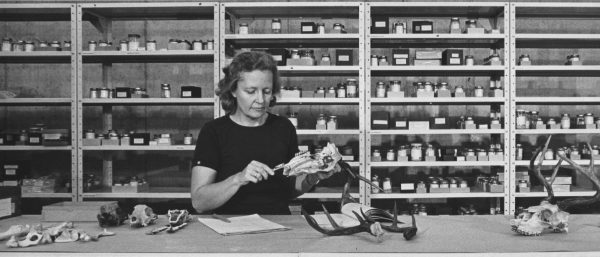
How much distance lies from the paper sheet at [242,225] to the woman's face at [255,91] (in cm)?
48

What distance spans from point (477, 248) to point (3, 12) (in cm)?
422

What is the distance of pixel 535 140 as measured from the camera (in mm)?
4508

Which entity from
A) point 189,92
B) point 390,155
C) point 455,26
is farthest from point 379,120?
point 189,92

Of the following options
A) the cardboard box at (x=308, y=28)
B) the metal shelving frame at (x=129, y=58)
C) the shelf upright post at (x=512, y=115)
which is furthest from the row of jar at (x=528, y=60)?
the metal shelving frame at (x=129, y=58)

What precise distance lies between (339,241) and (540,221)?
2.05 ft

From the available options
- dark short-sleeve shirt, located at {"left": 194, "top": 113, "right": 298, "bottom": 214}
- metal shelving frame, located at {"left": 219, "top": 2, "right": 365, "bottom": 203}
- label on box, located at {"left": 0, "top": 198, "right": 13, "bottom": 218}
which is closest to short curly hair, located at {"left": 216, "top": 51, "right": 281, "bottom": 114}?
dark short-sleeve shirt, located at {"left": 194, "top": 113, "right": 298, "bottom": 214}

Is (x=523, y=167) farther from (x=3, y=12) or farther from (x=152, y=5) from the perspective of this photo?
(x=3, y=12)

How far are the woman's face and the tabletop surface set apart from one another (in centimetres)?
57

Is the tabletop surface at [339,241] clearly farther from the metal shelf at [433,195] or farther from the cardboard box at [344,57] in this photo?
the cardboard box at [344,57]

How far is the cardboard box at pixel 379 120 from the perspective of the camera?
12.8ft

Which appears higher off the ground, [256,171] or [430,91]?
[430,91]

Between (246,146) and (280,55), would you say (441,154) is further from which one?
(246,146)

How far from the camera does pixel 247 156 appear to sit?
2.27 meters

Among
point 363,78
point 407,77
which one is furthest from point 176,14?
point 407,77
